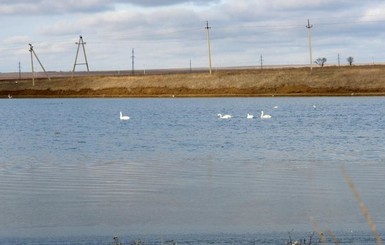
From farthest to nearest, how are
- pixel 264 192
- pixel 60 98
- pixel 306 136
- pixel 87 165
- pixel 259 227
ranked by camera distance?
pixel 60 98 < pixel 306 136 < pixel 87 165 < pixel 264 192 < pixel 259 227

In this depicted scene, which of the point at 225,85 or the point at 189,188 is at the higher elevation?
the point at 225,85

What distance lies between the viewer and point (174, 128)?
46.2m

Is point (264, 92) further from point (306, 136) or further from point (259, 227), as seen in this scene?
point (259, 227)

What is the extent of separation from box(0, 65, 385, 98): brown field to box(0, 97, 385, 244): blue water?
2794 inches

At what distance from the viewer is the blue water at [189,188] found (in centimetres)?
1415

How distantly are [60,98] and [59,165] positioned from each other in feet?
329

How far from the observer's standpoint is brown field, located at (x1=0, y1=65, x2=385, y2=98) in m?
109

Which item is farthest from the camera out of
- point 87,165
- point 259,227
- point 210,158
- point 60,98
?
point 60,98

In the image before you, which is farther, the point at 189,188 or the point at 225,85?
the point at 225,85

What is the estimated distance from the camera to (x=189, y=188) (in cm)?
1952

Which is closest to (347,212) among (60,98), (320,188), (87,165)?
(320,188)

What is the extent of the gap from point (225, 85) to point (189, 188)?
96.9m

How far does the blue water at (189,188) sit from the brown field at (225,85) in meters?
71.0

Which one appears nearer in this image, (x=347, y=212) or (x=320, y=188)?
(x=347, y=212)
